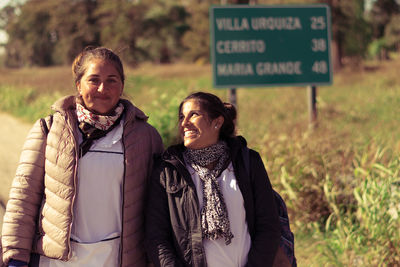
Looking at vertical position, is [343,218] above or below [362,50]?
below

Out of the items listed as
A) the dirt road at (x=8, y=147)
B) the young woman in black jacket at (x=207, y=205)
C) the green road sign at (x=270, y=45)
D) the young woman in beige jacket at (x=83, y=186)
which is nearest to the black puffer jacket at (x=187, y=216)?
the young woman in black jacket at (x=207, y=205)

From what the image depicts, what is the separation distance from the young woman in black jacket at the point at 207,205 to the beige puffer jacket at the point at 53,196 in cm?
10

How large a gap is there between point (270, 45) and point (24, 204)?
4605 mm

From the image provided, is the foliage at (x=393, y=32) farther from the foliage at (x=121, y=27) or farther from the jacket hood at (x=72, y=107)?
the jacket hood at (x=72, y=107)

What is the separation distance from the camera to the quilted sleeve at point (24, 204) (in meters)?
2.05

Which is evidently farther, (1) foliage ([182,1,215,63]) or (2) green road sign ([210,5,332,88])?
(1) foliage ([182,1,215,63])

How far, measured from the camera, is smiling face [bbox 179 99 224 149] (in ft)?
7.00

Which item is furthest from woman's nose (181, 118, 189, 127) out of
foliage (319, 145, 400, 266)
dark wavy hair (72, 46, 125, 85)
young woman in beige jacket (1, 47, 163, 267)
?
foliage (319, 145, 400, 266)

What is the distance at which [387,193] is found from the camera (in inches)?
135

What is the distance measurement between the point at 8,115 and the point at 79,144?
12.4 meters

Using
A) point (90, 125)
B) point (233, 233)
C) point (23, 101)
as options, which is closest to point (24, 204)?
point (90, 125)

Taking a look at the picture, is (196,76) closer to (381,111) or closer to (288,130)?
(381,111)

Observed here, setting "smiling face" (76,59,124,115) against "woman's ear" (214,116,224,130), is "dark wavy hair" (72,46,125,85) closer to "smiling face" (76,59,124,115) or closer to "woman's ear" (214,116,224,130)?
"smiling face" (76,59,124,115)

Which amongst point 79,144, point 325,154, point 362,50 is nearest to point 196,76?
point 362,50
